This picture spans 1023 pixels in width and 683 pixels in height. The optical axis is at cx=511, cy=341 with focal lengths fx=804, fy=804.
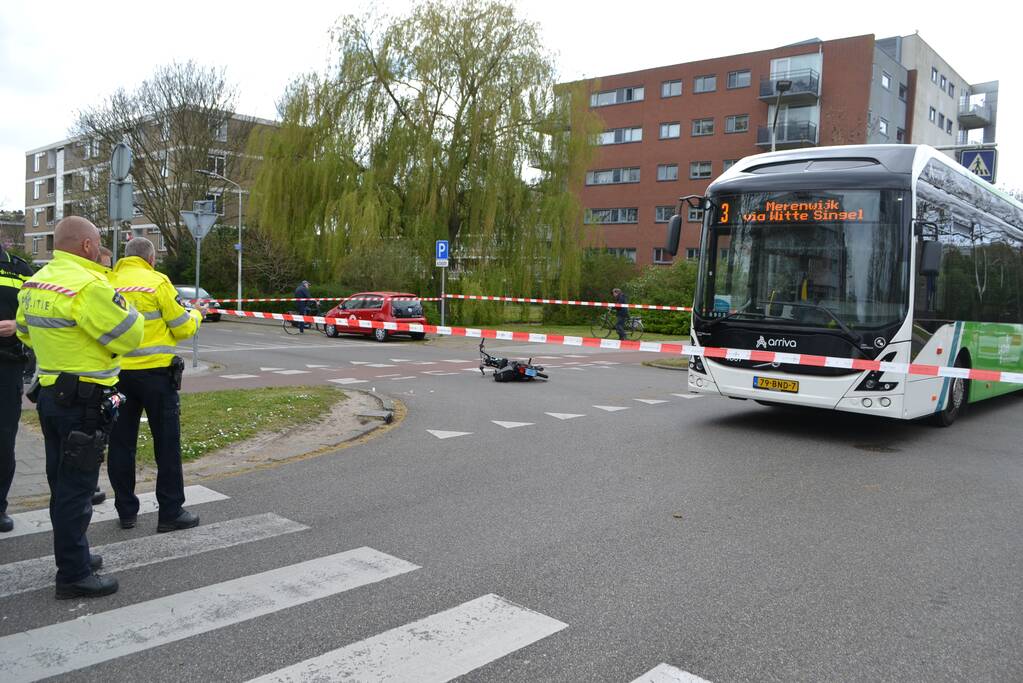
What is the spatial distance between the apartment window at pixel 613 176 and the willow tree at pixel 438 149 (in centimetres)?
2440

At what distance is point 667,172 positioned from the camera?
52.0 m

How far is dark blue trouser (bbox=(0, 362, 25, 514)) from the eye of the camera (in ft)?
16.7

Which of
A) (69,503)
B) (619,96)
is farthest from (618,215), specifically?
(69,503)

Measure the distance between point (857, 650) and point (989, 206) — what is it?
9.71 meters

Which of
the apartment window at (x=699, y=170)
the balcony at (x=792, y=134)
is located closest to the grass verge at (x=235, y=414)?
the balcony at (x=792, y=134)

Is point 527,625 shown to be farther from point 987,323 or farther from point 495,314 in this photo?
point 495,314

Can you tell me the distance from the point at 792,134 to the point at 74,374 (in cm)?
4887

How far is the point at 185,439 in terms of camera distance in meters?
7.77

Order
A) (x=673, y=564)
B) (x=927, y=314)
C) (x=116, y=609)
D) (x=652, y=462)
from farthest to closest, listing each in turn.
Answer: (x=927, y=314) < (x=652, y=462) < (x=673, y=564) < (x=116, y=609)

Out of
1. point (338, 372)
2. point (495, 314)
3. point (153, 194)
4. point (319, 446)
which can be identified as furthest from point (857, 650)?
point (153, 194)

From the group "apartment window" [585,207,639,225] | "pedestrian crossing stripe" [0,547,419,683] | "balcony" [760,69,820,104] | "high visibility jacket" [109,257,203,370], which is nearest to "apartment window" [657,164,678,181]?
"apartment window" [585,207,639,225]

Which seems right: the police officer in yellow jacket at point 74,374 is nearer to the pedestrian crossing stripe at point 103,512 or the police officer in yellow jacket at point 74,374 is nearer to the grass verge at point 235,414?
the pedestrian crossing stripe at point 103,512

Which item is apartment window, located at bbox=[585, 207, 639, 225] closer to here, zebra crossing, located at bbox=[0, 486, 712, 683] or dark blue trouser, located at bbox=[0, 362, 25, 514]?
dark blue trouser, located at bbox=[0, 362, 25, 514]

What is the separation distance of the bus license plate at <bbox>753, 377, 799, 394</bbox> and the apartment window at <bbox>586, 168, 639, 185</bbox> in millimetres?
45744
